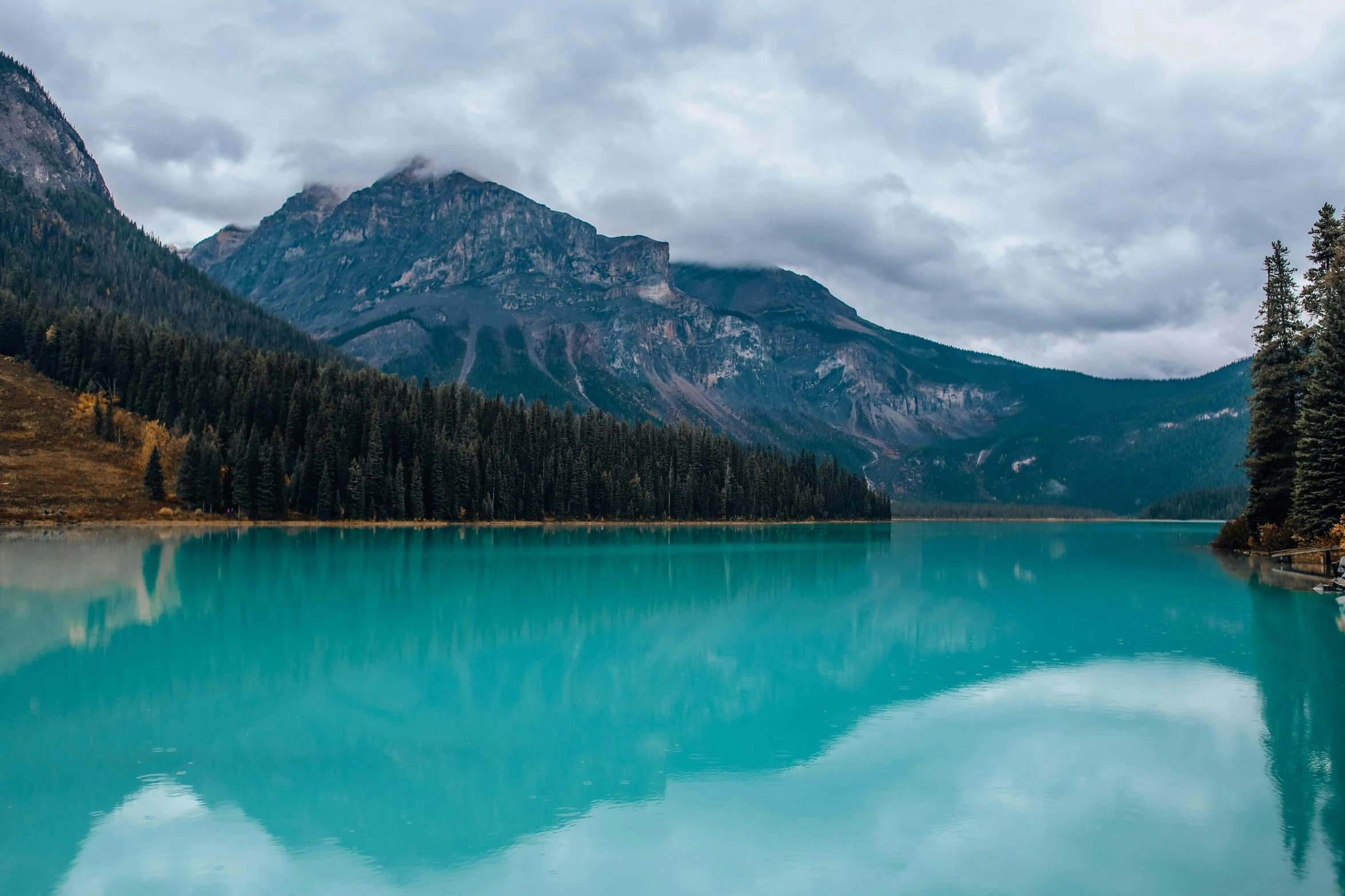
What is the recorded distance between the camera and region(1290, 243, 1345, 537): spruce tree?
143 feet

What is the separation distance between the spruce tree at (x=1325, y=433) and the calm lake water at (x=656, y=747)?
426 inches

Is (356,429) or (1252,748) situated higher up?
(356,429)

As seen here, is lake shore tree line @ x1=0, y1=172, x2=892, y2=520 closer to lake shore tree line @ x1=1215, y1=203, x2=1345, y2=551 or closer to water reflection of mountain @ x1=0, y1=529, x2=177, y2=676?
water reflection of mountain @ x1=0, y1=529, x2=177, y2=676

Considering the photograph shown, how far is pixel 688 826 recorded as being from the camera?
40.4 ft

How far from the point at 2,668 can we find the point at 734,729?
18791mm

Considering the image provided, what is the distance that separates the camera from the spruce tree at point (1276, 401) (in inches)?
2153

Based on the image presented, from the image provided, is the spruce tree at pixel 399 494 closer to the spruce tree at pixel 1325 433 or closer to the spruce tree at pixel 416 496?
the spruce tree at pixel 416 496

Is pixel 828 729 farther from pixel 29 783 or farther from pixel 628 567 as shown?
pixel 628 567

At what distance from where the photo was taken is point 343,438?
106938 mm

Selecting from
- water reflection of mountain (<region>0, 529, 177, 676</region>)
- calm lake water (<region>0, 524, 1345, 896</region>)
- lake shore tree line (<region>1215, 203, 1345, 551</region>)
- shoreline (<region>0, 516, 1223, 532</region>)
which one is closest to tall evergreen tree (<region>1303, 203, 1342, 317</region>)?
lake shore tree line (<region>1215, 203, 1345, 551</region>)

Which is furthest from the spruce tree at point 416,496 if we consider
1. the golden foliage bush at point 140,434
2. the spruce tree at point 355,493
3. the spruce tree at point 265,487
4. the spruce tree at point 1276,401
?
the spruce tree at point 1276,401

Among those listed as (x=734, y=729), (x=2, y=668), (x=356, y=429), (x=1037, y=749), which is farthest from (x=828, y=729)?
(x=356, y=429)

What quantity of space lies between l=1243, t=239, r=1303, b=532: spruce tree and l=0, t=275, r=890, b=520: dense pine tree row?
290 ft

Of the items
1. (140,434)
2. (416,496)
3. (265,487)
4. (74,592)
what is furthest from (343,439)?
(74,592)
